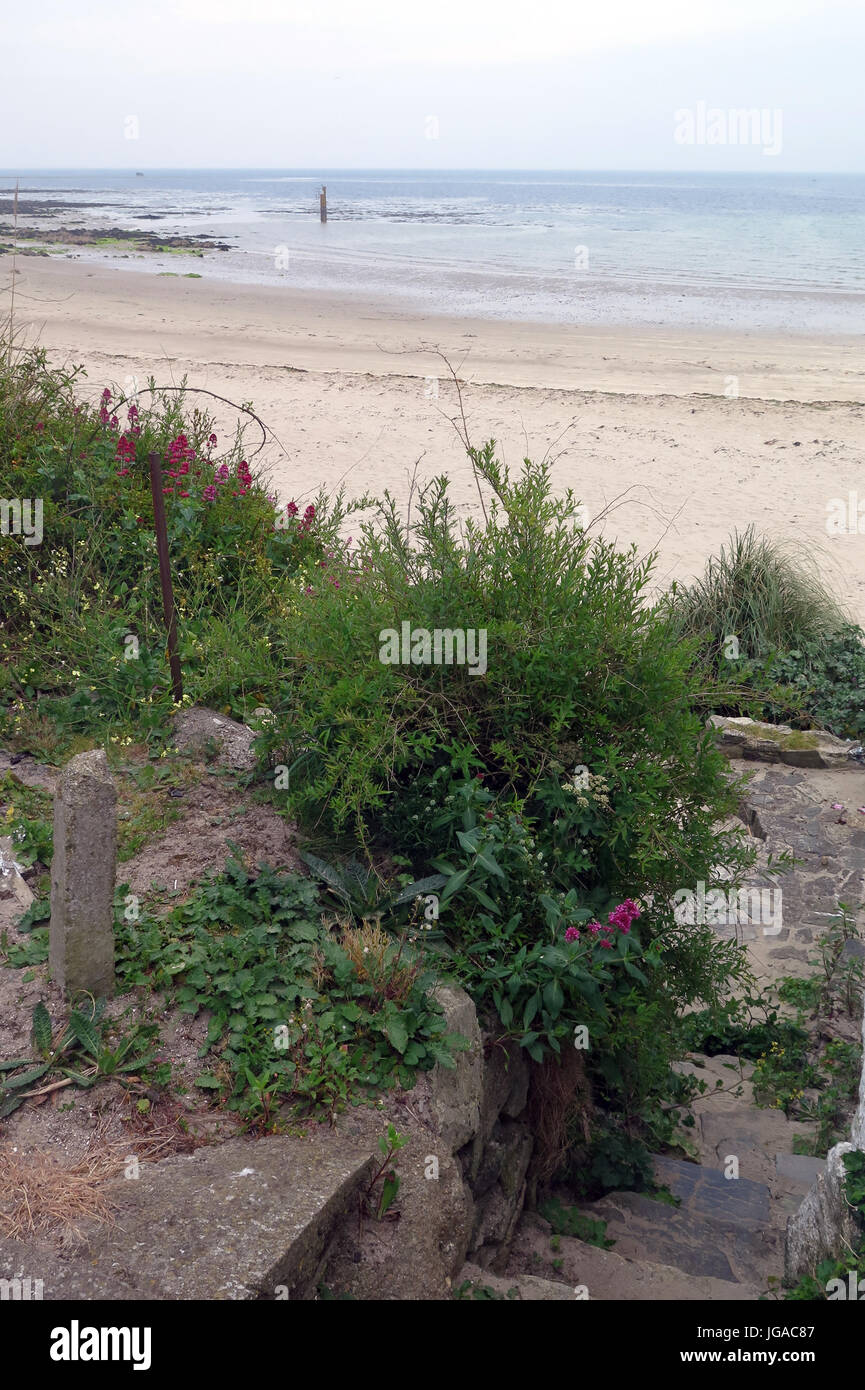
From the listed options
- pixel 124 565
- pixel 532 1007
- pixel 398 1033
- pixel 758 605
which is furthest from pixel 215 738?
pixel 758 605

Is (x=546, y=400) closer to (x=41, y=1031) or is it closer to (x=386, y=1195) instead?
(x=41, y=1031)

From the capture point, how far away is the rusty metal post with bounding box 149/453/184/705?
198 inches

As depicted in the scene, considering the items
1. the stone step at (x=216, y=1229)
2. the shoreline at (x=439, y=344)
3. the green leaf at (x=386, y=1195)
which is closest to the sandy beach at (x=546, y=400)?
the shoreline at (x=439, y=344)

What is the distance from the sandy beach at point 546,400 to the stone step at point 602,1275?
22.7 feet

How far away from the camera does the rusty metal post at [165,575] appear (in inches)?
198

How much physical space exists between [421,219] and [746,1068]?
6228 cm

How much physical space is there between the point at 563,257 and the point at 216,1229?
39.8 metres

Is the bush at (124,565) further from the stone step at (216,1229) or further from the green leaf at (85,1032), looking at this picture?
the stone step at (216,1229)

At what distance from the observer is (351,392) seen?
50.9ft

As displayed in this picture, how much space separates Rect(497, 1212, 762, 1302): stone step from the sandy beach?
692cm

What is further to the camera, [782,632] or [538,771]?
[782,632]

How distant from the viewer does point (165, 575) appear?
5.12m

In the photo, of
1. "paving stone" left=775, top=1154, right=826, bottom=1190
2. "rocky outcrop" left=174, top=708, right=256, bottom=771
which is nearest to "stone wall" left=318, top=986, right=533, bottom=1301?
"paving stone" left=775, top=1154, right=826, bottom=1190

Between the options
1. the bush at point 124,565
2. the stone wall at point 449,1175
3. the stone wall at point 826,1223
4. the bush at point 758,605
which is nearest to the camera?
the stone wall at point 449,1175
